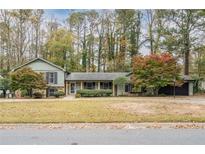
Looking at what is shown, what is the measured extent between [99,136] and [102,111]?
3673mm

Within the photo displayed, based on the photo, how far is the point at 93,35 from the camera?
10367 mm

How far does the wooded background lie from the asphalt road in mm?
3666

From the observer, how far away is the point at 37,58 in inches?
434

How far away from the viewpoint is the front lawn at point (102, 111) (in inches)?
345

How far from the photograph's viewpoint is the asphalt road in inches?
224

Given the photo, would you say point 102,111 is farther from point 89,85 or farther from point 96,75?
point 89,85

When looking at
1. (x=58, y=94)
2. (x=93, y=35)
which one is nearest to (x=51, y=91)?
(x=58, y=94)

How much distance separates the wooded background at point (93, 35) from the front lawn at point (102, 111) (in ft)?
4.31

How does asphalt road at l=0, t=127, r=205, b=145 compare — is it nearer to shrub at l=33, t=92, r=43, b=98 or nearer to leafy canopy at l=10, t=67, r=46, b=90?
shrub at l=33, t=92, r=43, b=98

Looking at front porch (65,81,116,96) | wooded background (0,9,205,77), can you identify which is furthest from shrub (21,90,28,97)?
front porch (65,81,116,96)

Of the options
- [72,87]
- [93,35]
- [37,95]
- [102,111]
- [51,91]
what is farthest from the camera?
[51,91]
